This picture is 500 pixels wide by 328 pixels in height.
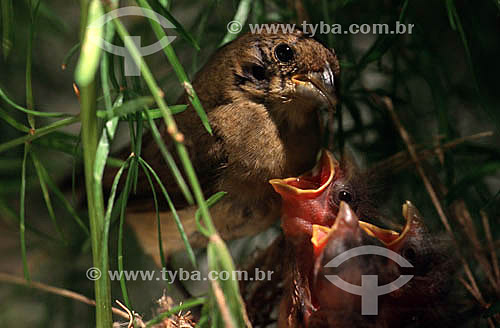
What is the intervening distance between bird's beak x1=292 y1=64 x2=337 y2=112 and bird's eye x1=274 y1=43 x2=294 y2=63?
7 centimetres

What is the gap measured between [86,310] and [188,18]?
1774 mm

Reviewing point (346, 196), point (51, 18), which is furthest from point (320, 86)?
point (51, 18)

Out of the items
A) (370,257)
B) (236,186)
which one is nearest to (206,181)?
(236,186)

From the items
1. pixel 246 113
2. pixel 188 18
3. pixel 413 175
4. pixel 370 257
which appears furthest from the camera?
pixel 188 18

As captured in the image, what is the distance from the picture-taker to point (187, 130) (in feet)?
6.78

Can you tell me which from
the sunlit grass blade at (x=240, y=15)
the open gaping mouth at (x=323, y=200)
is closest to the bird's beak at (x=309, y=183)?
the open gaping mouth at (x=323, y=200)

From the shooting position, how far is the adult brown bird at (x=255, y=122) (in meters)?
1.83

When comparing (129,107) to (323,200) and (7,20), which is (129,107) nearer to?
(7,20)

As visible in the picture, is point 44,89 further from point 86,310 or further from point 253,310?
point 253,310

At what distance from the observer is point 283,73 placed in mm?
1840

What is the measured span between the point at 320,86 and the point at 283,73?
0.13m

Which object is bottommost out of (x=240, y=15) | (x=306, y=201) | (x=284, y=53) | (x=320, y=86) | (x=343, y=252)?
(x=343, y=252)

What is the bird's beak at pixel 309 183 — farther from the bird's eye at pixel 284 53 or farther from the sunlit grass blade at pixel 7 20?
the sunlit grass blade at pixel 7 20

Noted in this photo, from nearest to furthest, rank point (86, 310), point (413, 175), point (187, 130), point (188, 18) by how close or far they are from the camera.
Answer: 1. point (187, 130)
2. point (413, 175)
3. point (86, 310)
4. point (188, 18)
